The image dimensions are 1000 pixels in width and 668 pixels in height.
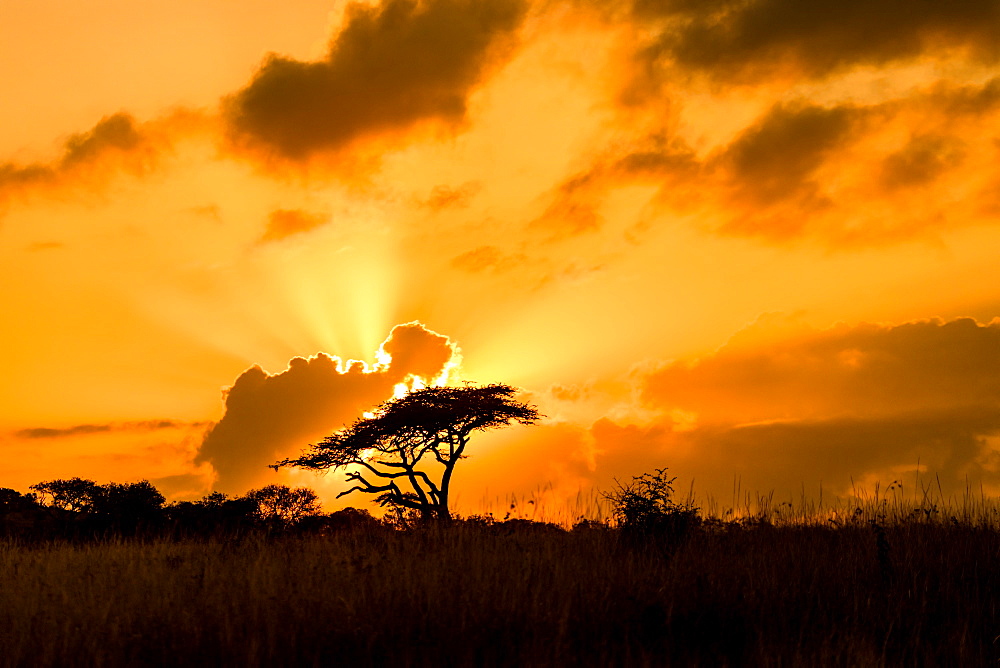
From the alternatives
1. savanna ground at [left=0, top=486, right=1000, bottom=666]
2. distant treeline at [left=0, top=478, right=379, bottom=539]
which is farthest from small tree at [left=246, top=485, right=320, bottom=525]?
savanna ground at [left=0, top=486, right=1000, bottom=666]

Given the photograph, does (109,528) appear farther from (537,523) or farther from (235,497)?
(537,523)

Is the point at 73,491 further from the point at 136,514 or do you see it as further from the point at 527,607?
the point at 527,607

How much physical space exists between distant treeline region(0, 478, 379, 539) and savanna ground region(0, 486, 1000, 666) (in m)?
12.3

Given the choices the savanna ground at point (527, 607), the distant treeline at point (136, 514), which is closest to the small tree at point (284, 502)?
the distant treeline at point (136, 514)

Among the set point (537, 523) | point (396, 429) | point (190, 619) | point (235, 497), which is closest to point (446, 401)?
point (396, 429)

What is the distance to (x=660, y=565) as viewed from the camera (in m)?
12.0

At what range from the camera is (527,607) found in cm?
916

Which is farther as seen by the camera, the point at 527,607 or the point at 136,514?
the point at 136,514

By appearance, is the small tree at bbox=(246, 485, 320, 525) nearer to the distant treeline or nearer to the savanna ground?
the distant treeline

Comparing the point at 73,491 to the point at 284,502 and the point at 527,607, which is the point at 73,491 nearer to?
the point at 284,502

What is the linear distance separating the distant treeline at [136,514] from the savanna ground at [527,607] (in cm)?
1226

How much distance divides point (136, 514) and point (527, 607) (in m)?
22.6

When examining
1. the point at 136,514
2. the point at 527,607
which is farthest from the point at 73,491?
the point at 527,607

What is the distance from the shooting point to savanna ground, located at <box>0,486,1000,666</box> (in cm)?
833
